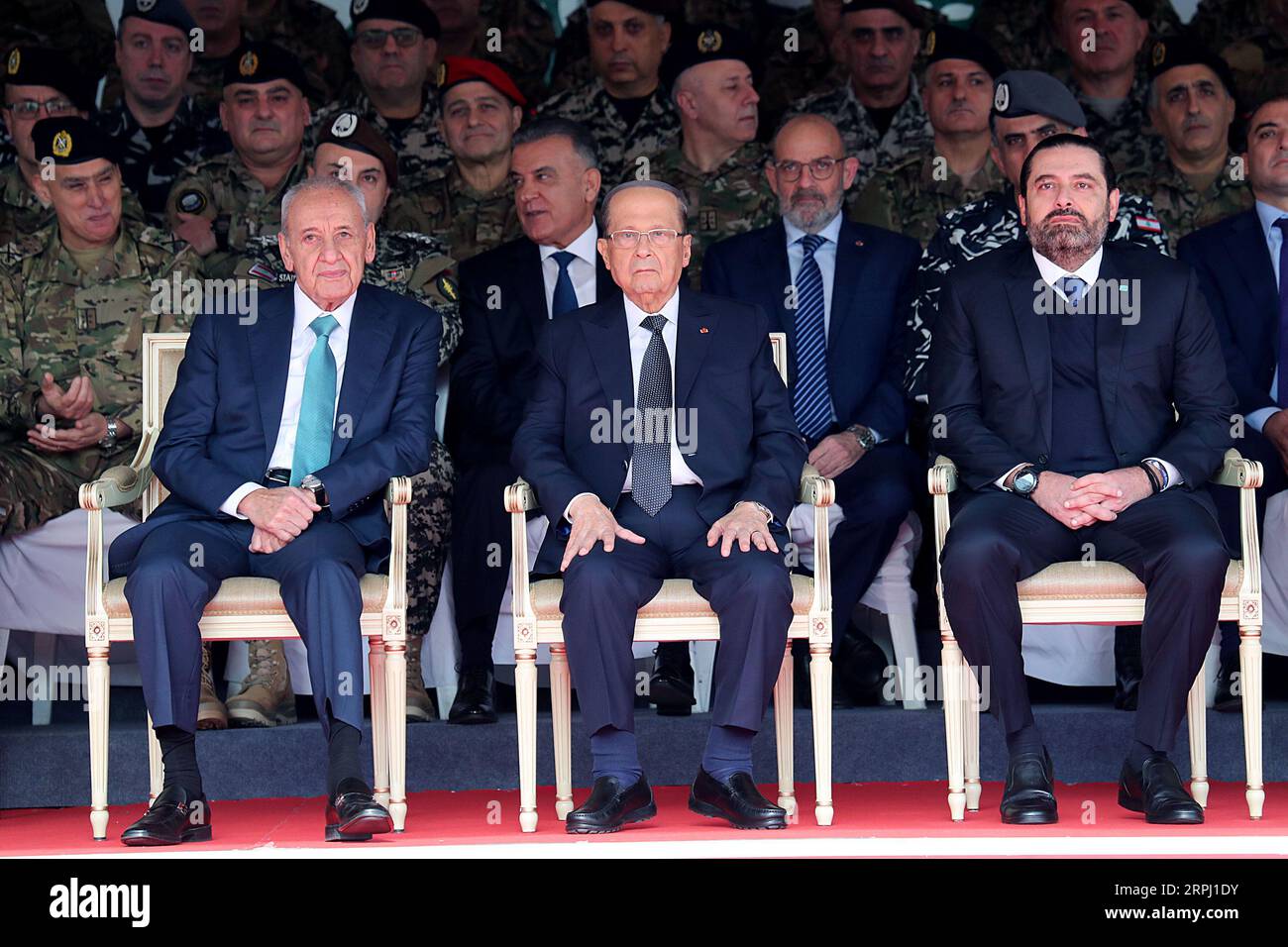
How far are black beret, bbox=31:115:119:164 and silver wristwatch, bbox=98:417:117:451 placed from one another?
0.81 metres

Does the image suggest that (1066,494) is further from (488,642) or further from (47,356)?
(47,356)

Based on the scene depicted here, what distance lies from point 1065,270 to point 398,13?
282cm

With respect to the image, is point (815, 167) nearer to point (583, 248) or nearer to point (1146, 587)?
point (583, 248)

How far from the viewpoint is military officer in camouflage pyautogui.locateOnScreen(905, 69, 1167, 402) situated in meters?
5.30

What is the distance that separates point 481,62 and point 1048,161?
2.17 metres

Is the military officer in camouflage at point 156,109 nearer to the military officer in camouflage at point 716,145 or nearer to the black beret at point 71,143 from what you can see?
the black beret at point 71,143

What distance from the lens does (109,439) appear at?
5355 millimetres

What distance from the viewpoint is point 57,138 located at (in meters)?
5.52

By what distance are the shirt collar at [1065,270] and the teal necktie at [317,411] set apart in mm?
1775

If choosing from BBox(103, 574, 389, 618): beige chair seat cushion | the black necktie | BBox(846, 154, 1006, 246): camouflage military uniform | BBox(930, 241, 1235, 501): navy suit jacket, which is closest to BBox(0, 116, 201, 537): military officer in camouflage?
BBox(103, 574, 389, 618): beige chair seat cushion

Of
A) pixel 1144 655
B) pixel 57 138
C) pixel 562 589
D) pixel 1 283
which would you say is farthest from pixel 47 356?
pixel 1144 655

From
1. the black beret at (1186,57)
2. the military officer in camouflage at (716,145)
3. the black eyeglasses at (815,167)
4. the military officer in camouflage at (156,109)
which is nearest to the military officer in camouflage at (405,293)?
the military officer in camouflage at (156,109)

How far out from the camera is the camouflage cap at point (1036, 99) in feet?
17.6

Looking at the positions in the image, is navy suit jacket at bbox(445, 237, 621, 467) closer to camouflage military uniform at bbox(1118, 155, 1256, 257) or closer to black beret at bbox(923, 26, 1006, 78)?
→ black beret at bbox(923, 26, 1006, 78)
